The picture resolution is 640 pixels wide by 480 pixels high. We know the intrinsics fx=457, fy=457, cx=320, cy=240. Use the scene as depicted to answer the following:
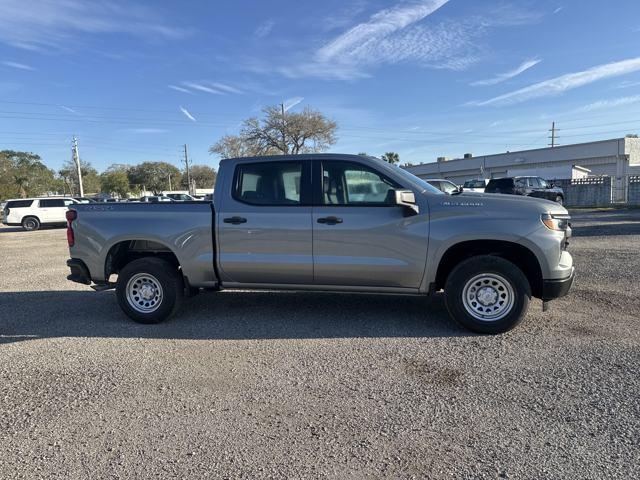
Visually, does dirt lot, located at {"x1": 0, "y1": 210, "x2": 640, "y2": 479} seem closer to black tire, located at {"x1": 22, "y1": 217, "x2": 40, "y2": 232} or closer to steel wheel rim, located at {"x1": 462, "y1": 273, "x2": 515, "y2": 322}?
steel wheel rim, located at {"x1": 462, "y1": 273, "x2": 515, "y2": 322}

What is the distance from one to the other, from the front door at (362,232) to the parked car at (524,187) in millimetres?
22615

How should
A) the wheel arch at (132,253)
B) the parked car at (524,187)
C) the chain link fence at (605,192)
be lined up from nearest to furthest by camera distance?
the wheel arch at (132,253), the parked car at (524,187), the chain link fence at (605,192)

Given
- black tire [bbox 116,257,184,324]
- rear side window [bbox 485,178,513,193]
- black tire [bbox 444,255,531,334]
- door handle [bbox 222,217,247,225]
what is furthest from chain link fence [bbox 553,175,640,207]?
black tire [bbox 116,257,184,324]

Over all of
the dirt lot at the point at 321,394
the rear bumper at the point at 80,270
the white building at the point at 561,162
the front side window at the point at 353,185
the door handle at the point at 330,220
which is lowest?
the dirt lot at the point at 321,394

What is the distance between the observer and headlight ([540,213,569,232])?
473cm

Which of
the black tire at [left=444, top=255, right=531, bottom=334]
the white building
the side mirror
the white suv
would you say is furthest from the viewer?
the white building

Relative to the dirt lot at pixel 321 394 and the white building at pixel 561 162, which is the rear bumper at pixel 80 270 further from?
the white building at pixel 561 162

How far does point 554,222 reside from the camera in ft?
15.6

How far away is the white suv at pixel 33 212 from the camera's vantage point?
957 inches

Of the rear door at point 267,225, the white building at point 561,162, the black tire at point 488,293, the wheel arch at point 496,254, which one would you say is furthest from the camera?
the white building at point 561,162

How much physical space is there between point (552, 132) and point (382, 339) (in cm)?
8914

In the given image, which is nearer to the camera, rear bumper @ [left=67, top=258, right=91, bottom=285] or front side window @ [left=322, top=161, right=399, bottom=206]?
front side window @ [left=322, top=161, right=399, bottom=206]

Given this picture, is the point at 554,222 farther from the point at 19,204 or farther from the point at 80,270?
the point at 19,204

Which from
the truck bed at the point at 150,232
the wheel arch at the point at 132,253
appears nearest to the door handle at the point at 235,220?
the truck bed at the point at 150,232
